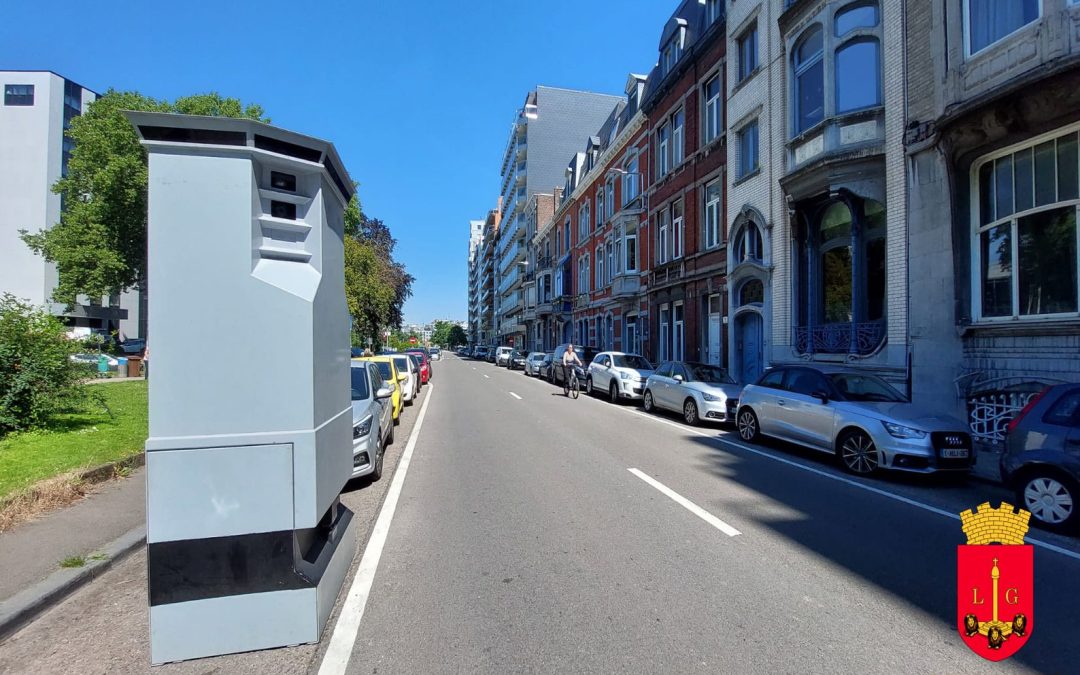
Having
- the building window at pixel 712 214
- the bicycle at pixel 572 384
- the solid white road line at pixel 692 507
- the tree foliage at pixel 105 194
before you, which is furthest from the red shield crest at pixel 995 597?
the tree foliage at pixel 105 194

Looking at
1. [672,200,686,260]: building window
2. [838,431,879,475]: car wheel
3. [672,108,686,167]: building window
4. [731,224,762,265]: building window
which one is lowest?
[838,431,879,475]: car wheel

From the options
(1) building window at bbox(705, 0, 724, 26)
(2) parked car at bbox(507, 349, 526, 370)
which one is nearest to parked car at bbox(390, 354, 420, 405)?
(1) building window at bbox(705, 0, 724, 26)

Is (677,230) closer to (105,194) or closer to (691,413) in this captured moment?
(691,413)

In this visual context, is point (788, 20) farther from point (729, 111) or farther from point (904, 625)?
point (904, 625)

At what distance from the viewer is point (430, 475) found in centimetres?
759

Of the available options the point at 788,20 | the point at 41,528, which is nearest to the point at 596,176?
the point at 788,20

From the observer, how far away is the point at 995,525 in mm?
5707

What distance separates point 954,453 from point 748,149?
14.3 metres

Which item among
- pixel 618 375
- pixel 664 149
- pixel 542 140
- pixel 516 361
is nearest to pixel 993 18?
pixel 618 375

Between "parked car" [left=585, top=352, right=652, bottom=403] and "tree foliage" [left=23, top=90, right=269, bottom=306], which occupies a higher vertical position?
"tree foliage" [left=23, top=90, right=269, bottom=306]

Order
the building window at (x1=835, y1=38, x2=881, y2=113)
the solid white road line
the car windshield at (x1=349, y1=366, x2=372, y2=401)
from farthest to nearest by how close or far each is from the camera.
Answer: the building window at (x1=835, y1=38, x2=881, y2=113) → the car windshield at (x1=349, y1=366, x2=372, y2=401) → the solid white road line

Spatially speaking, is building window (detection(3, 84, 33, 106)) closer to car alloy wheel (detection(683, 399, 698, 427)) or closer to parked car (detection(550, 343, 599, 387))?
parked car (detection(550, 343, 599, 387))

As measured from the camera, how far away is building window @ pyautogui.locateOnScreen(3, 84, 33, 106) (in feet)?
174

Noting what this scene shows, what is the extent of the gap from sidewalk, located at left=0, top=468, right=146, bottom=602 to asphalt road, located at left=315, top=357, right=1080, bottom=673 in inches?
97.8
